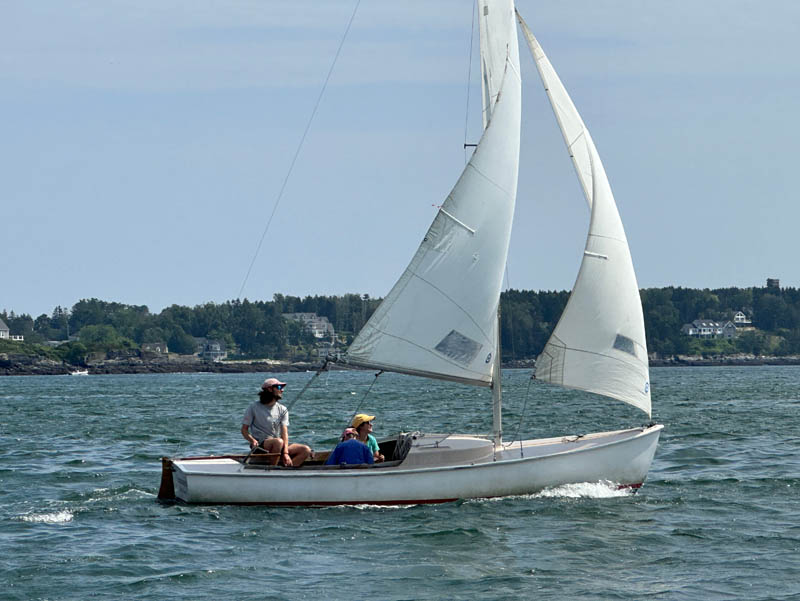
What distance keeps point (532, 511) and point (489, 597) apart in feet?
15.5

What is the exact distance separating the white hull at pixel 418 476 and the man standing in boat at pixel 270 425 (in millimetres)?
320

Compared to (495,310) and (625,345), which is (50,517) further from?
(625,345)

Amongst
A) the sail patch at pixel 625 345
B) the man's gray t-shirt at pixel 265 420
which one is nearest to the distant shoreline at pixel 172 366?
the sail patch at pixel 625 345

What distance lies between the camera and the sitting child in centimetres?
1867

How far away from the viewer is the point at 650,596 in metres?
14.1

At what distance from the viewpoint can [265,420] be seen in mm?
18984

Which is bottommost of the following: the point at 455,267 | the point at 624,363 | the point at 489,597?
the point at 489,597

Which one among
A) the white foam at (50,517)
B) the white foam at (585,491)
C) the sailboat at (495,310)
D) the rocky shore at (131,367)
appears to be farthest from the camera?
the rocky shore at (131,367)

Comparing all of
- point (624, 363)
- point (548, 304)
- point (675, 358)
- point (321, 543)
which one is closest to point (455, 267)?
point (624, 363)

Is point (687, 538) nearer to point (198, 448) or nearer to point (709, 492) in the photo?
point (709, 492)

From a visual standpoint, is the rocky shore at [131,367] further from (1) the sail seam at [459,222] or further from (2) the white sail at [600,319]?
(2) the white sail at [600,319]

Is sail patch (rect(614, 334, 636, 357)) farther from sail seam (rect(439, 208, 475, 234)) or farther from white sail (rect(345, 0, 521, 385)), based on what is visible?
sail seam (rect(439, 208, 475, 234))

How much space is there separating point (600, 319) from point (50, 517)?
898 cm

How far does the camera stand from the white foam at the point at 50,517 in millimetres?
18378
